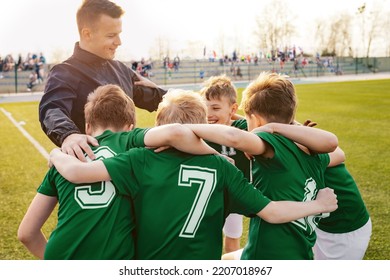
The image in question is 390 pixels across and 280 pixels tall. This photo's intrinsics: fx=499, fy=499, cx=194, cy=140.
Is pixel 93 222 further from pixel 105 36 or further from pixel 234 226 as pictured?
pixel 234 226

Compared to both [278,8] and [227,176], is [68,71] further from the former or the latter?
[278,8]

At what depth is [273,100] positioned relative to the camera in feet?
6.43

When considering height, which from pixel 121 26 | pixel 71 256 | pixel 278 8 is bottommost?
pixel 71 256

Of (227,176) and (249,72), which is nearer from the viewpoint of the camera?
(227,176)

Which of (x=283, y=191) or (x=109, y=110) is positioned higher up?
(x=109, y=110)

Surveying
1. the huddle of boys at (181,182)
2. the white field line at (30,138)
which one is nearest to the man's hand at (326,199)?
the huddle of boys at (181,182)

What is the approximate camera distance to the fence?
70.3 ft

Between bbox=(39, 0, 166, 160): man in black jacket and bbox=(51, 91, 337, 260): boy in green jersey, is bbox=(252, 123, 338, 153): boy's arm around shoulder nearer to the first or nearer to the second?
bbox=(51, 91, 337, 260): boy in green jersey

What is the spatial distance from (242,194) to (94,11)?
1239mm

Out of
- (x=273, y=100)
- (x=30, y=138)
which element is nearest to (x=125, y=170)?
(x=273, y=100)

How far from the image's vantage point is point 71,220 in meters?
1.71

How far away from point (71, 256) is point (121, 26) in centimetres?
121
